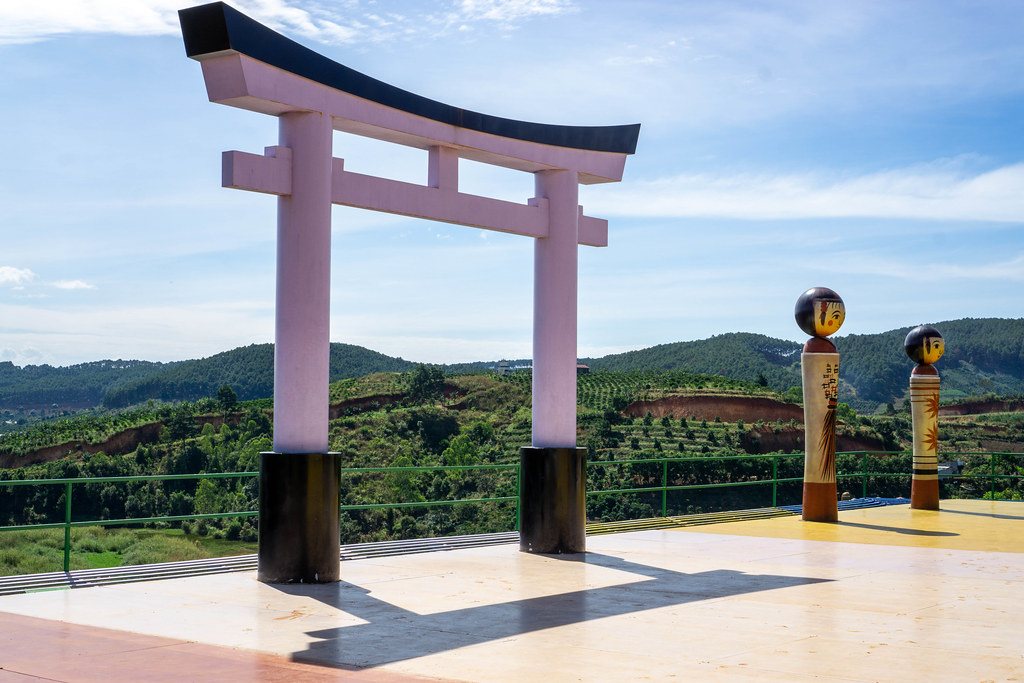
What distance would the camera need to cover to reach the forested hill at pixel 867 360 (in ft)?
322

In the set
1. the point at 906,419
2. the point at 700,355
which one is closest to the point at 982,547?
the point at 906,419

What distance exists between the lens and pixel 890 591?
9477 mm

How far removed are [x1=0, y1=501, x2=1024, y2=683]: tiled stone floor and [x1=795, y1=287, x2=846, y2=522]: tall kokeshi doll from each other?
3.69 metres

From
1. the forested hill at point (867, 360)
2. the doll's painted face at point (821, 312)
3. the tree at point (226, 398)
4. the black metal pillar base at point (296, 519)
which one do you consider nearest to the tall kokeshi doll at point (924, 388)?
the doll's painted face at point (821, 312)

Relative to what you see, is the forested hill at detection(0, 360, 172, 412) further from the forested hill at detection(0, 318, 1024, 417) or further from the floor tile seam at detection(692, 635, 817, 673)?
the floor tile seam at detection(692, 635, 817, 673)

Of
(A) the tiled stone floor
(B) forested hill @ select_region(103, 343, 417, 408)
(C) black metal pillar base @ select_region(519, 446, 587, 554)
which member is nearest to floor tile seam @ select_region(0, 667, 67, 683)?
(A) the tiled stone floor

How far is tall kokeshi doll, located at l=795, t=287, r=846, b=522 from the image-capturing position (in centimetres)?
1570

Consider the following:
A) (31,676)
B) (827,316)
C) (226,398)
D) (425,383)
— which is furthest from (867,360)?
(31,676)

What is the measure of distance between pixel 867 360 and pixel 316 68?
98600 mm

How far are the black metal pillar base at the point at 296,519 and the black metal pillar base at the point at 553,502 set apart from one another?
292 centimetres

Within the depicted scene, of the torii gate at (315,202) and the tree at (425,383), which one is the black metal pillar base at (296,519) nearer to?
the torii gate at (315,202)

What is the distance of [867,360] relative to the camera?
333ft

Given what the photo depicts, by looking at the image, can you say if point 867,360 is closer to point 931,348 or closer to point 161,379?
point 161,379

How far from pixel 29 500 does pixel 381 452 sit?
17621 millimetres
